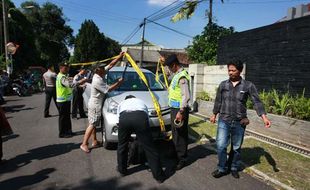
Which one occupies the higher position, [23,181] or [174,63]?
[174,63]

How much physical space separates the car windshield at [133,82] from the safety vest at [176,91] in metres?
2.08

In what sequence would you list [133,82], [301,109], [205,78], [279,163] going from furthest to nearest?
[205,78] → [133,82] → [301,109] → [279,163]

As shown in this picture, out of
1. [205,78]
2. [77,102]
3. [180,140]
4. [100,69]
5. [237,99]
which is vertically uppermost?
[100,69]

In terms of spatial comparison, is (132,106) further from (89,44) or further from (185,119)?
(89,44)

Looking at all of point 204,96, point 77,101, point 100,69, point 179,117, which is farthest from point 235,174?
point 77,101

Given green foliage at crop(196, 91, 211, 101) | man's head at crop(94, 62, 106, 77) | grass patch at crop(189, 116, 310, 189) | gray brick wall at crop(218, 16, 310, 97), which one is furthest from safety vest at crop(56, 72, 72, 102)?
gray brick wall at crop(218, 16, 310, 97)

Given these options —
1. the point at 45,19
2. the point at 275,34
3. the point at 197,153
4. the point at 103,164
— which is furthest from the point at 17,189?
the point at 45,19

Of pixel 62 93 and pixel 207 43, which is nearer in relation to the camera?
pixel 62 93

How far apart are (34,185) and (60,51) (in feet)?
192

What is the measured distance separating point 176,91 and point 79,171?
2.19 m

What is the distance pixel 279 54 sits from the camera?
349 inches

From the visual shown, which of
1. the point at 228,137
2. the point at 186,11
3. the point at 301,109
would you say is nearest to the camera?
the point at 228,137

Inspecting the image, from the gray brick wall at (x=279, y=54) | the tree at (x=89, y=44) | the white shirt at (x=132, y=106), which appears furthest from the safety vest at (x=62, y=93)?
the tree at (x=89, y=44)

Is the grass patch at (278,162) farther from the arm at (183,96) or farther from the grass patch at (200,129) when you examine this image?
the arm at (183,96)
